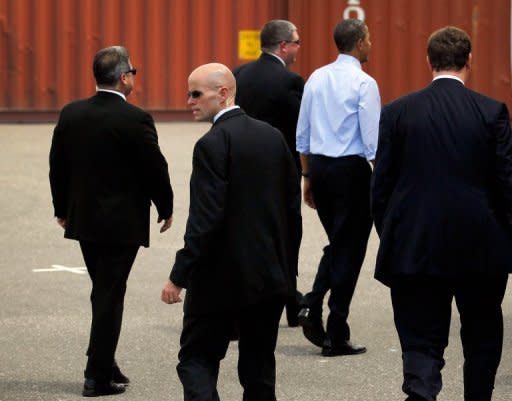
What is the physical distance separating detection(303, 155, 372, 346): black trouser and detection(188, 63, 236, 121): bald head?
84.7 inches

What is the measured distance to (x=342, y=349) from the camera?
776 centimetres

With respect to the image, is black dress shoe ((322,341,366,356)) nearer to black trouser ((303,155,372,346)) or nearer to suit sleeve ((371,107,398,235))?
black trouser ((303,155,372,346))

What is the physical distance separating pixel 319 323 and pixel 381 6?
11139 mm

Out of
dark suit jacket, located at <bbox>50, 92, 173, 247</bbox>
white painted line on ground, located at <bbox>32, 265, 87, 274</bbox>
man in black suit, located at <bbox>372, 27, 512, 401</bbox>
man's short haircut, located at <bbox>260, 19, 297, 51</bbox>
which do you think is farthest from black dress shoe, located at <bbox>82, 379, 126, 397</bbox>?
white painted line on ground, located at <bbox>32, 265, 87, 274</bbox>

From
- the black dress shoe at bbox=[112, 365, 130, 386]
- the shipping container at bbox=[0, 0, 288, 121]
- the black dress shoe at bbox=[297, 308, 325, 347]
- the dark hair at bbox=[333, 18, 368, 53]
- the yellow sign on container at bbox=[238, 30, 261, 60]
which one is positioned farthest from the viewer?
the yellow sign on container at bbox=[238, 30, 261, 60]

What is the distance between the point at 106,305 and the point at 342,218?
4.72ft

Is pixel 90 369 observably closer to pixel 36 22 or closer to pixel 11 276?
pixel 11 276

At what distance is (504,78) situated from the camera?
18.5 metres

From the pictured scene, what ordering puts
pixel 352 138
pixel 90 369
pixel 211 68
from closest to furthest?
pixel 211 68 < pixel 90 369 < pixel 352 138

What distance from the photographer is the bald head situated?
5.54 meters

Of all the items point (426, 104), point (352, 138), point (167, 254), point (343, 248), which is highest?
point (426, 104)

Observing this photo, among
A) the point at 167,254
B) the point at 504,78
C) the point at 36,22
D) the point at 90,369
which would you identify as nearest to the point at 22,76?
the point at 36,22

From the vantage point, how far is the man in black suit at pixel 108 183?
6805 mm

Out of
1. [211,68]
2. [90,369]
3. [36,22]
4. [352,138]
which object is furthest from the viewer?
[36,22]
